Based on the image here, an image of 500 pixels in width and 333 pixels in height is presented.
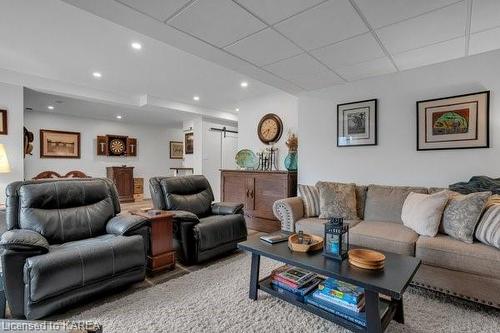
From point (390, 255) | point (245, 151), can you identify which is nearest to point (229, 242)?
point (390, 255)

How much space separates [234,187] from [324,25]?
3.01m

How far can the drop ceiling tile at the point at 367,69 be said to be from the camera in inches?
113

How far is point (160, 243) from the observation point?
252 centimetres

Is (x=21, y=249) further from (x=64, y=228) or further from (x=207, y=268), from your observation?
(x=207, y=268)

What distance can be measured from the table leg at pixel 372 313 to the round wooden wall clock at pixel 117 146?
764 centimetres

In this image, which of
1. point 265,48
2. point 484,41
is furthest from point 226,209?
point 484,41

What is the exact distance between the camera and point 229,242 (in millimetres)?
2918

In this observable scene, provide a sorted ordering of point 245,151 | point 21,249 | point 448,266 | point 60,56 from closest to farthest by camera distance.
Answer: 1. point 21,249
2. point 448,266
3. point 60,56
4. point 245,151

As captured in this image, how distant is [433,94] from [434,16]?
1.21m

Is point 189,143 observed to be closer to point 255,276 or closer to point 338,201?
point 338,201

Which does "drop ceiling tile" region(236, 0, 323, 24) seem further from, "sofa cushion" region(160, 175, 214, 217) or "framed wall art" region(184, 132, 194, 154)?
"framed wall art" region(184, 132, 194, 154)

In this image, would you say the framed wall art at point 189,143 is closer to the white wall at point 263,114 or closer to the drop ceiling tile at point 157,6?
the white wall at point 263,114

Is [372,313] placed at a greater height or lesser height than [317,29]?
lesser

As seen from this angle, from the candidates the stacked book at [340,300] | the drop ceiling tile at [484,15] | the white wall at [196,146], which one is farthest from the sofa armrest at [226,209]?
the white wall at [196,146]
